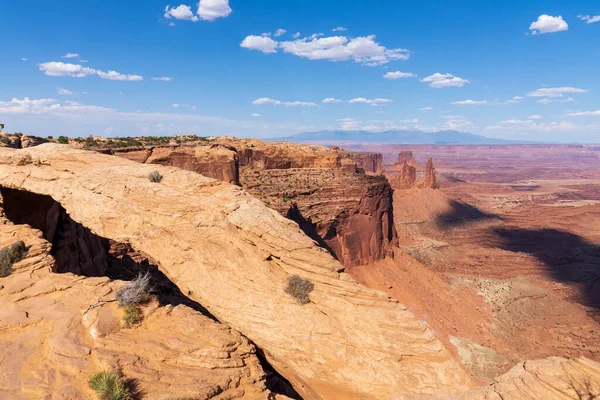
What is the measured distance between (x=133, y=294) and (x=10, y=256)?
486 cm

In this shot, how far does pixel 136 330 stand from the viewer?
7738 millimetres

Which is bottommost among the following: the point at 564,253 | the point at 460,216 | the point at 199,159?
the point at 564,253

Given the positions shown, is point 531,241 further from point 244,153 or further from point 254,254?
point 254,254

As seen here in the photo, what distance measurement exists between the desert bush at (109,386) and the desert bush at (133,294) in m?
2.23

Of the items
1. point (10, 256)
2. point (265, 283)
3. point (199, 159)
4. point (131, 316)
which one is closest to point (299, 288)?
point (265, 283)

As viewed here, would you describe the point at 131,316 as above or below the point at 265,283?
below

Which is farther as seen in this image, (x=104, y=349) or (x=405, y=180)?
(x=405, y=180)

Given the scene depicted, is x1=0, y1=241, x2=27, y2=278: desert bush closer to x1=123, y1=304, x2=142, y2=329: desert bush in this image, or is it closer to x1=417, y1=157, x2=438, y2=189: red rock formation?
x1=123, y1=304, x2=142, y2=329: desert bush

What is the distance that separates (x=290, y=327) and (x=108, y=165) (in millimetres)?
9836

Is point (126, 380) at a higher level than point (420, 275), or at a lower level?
higher

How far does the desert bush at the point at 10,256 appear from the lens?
374 inches

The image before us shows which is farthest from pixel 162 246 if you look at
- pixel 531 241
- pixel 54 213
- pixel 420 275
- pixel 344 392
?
pixel 531 241

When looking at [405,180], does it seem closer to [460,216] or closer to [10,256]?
[460,216]

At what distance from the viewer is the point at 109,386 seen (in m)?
5.80
